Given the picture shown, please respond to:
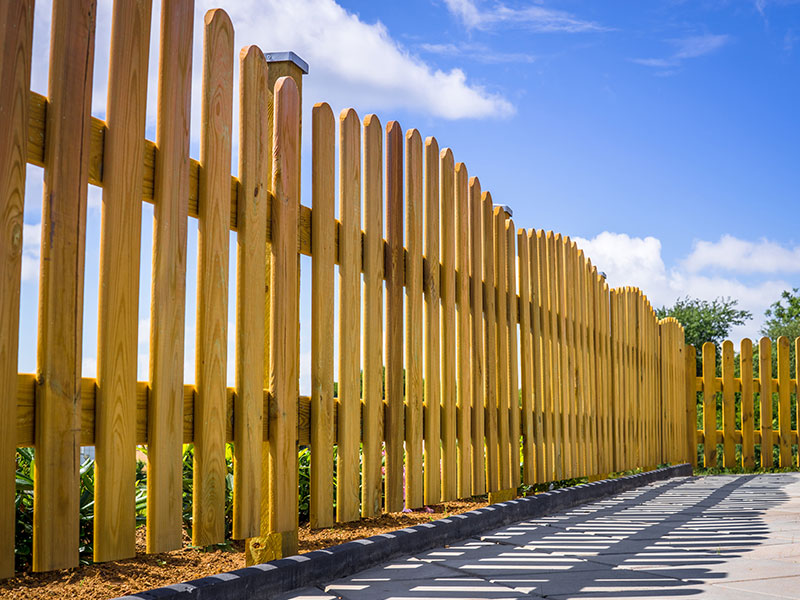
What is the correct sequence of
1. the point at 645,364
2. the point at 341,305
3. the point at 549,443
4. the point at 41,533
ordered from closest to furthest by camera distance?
the point at 41,533
the point at 341,305
the point at 549,443
the point at 645,364

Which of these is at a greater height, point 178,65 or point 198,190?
point 178,65

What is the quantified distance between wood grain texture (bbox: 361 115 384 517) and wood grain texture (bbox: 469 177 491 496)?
1165 millimetres

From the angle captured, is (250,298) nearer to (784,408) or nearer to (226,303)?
(226,303)

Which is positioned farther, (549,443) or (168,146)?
(549,443)

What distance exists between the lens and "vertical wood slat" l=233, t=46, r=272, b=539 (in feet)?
9.59

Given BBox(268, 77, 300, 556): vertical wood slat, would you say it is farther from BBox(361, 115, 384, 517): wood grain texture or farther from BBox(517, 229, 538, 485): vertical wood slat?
BBox(517, 229, 538, 485): vertical wood slat

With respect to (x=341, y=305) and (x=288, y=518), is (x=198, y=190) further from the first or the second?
(x=288, y=518)

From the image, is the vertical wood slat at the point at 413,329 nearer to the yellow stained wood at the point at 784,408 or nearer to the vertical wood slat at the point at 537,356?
the vertical wood slat at the point at 537,356

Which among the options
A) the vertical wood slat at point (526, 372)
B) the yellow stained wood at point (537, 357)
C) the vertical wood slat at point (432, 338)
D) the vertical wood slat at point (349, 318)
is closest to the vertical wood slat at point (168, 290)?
the vertical wood slat at point (349, 318)

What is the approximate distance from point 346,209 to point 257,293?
2.51 feet

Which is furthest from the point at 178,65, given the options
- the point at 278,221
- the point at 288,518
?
the point at 288,518

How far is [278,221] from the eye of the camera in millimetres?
3168

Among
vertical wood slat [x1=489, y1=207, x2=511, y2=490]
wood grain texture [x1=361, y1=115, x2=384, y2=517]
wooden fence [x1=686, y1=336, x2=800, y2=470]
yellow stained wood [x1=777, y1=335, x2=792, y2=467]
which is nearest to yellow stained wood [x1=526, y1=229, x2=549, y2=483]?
vertical wood slat [x1=489, y1=207, x2=511, y2=490]

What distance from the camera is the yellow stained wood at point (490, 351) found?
5.07 meters
